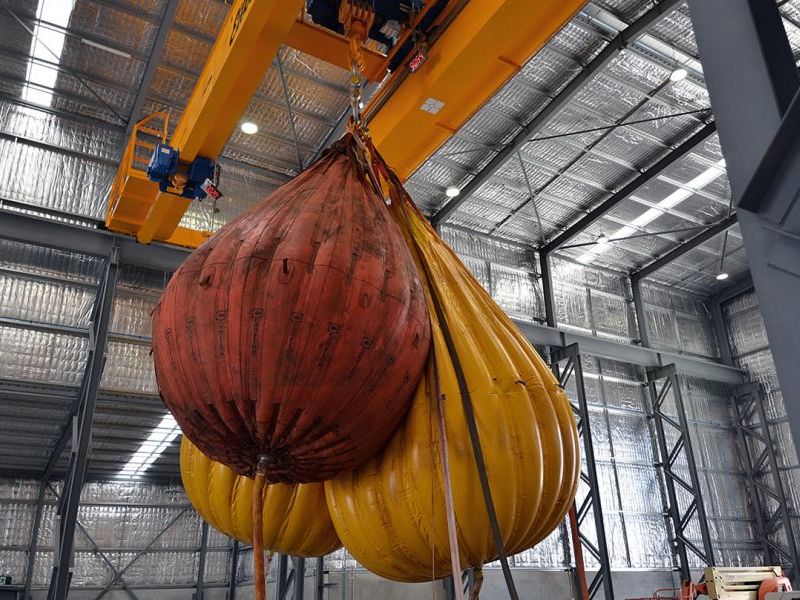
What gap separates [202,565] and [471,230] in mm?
12414

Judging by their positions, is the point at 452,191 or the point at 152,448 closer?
the point at 452,191

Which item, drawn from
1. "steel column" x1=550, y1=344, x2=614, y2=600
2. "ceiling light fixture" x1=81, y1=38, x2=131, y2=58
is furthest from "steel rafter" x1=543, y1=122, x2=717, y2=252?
"ceiling light fixture" x1=81, y1=38, x2=131, y2=58

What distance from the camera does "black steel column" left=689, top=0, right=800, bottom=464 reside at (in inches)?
76.0

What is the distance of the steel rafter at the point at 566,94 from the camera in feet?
41.0

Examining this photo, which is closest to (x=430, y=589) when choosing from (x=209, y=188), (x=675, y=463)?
(x=209, y=188)

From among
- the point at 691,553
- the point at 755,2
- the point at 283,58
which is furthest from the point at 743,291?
the point at 755,2

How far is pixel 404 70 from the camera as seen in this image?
6.76 metres

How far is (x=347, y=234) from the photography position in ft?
8.05

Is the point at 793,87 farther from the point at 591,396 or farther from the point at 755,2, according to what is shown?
the point at 591,396

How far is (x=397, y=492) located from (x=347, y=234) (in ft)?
3.26

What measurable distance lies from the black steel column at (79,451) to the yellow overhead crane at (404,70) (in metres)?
3.16

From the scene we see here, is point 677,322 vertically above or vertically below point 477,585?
above

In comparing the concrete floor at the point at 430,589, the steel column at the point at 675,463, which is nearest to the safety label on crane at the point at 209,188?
the concrete floor at the point at 430,589

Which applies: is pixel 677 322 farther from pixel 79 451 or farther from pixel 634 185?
pixel 79 451
